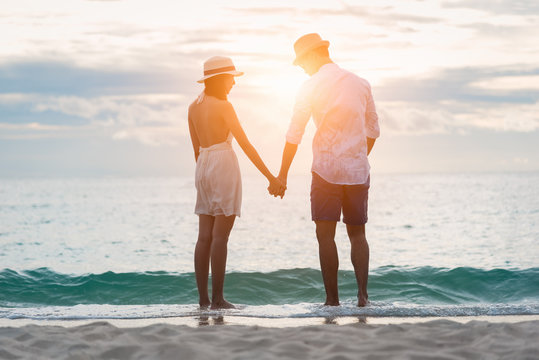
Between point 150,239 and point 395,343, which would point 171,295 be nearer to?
point 395,343

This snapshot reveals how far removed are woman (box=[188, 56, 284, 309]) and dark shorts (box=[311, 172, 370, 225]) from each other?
1.47 ft

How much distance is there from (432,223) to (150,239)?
39.9 feet

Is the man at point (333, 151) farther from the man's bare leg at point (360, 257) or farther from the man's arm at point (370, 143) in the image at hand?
the man's arm at point (370, 143)

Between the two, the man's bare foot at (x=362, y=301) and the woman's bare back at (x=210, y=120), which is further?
the woman's bare back at (x=210, y=120)

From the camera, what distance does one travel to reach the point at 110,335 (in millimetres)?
3904

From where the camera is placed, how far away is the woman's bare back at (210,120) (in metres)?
5.20

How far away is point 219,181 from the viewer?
521cm

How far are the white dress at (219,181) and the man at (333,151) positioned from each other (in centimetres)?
47

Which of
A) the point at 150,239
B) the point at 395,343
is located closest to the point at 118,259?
the point at 150,239

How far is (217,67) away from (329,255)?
1.91 m

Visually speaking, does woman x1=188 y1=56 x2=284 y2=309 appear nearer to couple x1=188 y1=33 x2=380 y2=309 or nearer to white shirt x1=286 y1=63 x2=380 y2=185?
couple x1=188 y1=33 x2=380 y2=309

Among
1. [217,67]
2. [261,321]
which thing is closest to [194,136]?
[217,67]

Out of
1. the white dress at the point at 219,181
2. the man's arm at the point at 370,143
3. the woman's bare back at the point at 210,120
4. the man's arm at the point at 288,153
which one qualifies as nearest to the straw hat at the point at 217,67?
the woman's bare back at the point at 210,120

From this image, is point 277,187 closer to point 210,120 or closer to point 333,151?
point 333,151
